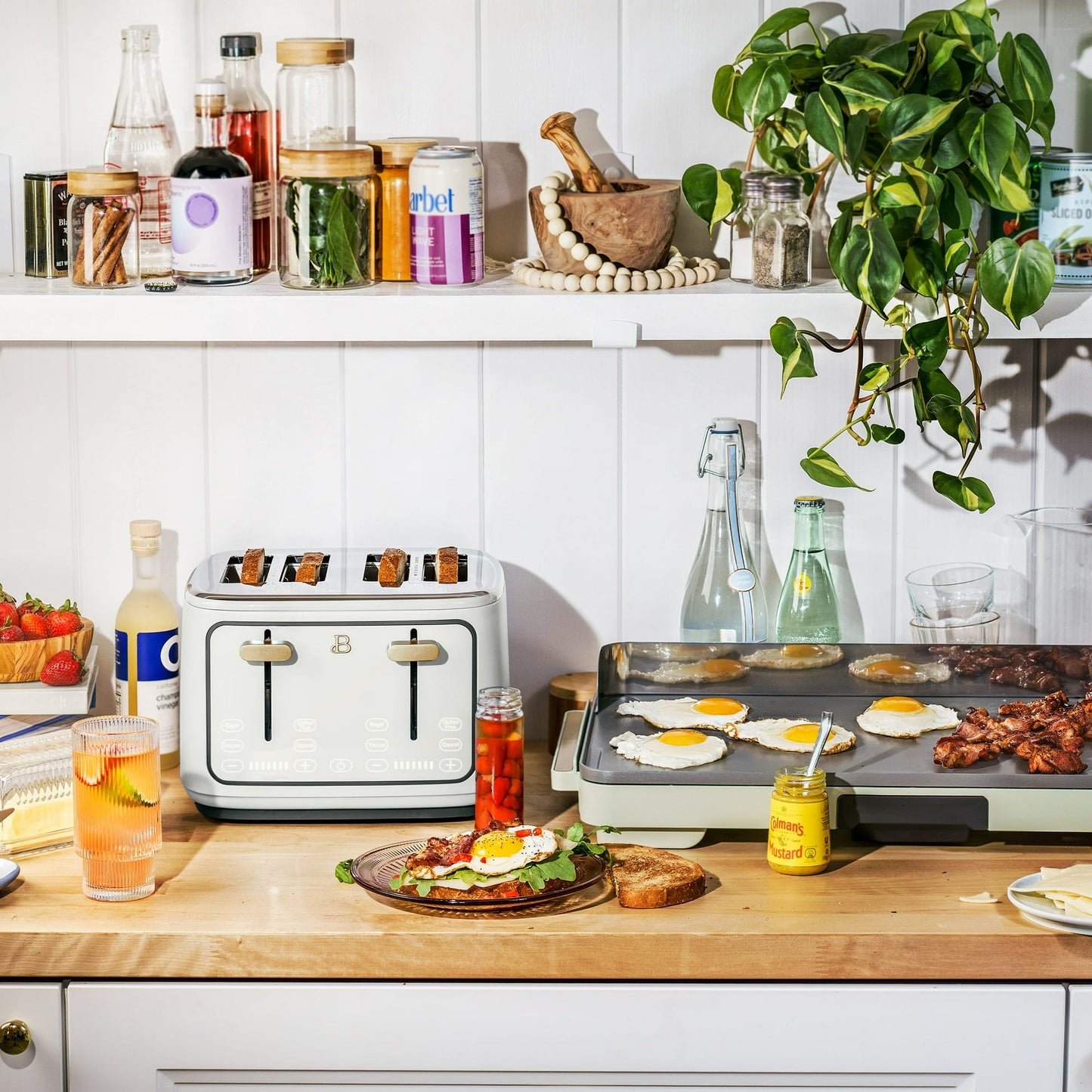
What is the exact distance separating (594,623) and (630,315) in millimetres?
464

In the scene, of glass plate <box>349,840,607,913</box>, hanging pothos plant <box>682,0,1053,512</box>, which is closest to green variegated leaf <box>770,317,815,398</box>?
hanging pothos plant <box>682,0,1053,512</box>

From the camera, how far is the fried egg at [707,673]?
1681 mm

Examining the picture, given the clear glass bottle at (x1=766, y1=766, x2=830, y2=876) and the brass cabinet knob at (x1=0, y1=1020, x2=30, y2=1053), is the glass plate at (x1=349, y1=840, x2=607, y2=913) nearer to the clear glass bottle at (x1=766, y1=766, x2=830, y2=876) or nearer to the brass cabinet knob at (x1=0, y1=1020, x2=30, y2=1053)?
the clear glass bottle at (x1=766, y1=766, x2=830, y2=876)

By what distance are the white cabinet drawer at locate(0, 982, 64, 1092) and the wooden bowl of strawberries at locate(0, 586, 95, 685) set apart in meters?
0.45

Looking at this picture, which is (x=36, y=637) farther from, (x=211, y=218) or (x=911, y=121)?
(x=911, y=121)

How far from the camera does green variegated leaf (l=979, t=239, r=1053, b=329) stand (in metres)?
1.44

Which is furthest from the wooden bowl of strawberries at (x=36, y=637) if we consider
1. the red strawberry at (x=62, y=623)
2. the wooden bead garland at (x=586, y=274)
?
the wooden bead garland at (x=586, y=274)

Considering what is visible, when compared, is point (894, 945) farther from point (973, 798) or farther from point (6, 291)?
point (6, 291)

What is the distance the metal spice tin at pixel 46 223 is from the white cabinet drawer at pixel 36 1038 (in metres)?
0.80

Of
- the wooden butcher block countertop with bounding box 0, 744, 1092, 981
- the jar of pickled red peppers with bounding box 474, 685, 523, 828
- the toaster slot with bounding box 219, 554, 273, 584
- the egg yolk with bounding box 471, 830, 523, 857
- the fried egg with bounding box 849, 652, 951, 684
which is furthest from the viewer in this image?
the fried egg with bounding box 849, 652, 951, 684

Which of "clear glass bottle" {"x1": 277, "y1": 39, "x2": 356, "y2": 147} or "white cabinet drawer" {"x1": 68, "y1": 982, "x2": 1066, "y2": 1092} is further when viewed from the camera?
"clear glass bottle" {"x1": 277, "y1": 39, "x2": 356, "y2": 147}

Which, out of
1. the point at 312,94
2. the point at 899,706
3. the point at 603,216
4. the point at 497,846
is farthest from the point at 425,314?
the point at 899,706

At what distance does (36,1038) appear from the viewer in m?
1.29

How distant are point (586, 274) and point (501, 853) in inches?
25.1
